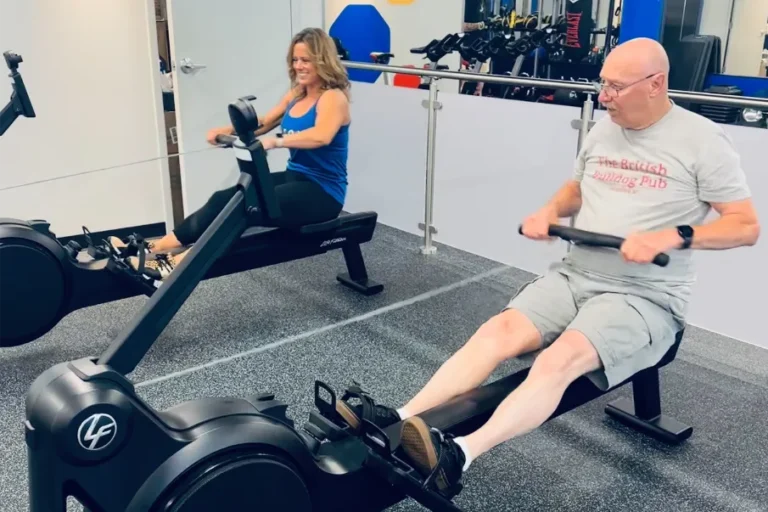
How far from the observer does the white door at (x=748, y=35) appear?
6535mm

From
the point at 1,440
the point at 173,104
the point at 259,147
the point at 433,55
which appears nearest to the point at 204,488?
the point at 259,147

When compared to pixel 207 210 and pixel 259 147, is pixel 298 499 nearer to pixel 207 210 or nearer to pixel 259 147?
pixel 259 147

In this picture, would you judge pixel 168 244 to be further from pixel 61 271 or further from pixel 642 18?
pixel 642 18

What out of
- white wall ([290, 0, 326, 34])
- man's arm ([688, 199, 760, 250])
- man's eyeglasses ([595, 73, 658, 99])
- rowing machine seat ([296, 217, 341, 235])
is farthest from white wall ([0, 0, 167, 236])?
man's arm ([688, 199, 760, 250])

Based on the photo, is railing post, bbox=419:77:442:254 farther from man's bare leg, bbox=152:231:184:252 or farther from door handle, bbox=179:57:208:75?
man's bare leg, bbox=152:231:184:252

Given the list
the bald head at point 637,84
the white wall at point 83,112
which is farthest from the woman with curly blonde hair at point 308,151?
the bald head at point 637,84

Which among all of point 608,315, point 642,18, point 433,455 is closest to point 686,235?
point 608,315

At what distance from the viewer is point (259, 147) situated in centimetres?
153

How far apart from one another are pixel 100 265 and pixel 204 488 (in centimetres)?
163

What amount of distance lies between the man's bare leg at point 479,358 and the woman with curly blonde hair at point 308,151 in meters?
1.38

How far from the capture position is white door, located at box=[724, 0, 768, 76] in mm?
6535

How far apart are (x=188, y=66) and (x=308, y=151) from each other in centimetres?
138

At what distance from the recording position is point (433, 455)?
5.24 ft

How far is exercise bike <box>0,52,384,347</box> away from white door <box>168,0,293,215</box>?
4.55 feet
